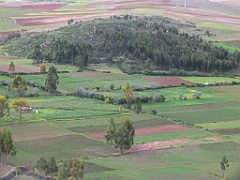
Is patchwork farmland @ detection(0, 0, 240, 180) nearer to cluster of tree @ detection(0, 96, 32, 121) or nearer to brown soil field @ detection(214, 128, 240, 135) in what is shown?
brown soil field @ detection(214, 128, 240, 135)

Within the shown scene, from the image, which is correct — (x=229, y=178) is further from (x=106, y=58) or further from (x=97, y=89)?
(x=106, y=58)

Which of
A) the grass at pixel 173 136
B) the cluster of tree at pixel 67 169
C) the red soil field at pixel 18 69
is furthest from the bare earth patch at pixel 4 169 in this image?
the red soil field at pixel 18 69

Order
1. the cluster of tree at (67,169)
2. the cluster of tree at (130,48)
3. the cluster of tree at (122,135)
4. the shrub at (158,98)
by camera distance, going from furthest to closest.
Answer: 1. the cluster of tree at (130,48)
2. the shrub at (158,98)
3. the cluster of tree at (122,135)
4. the cluster of tree at (67,169)

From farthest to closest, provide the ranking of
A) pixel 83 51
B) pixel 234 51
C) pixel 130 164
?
pixel 234 51 < pixel 83 51 < pixel 130 164

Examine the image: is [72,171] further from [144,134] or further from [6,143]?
[144,134]

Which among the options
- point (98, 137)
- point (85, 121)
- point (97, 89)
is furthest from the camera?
point (97, 89)

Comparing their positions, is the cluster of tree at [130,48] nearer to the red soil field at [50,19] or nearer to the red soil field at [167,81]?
the red soil field at [167,81]

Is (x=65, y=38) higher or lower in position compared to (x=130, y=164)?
higher

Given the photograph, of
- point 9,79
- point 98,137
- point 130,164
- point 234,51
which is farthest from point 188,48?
point 130,164

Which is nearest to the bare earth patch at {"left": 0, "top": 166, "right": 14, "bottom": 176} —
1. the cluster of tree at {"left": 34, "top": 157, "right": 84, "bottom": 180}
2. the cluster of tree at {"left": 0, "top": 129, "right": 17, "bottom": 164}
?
the cluster of tree at {"left": 0, "top": 129, "right": 17, "bottom": 164}
